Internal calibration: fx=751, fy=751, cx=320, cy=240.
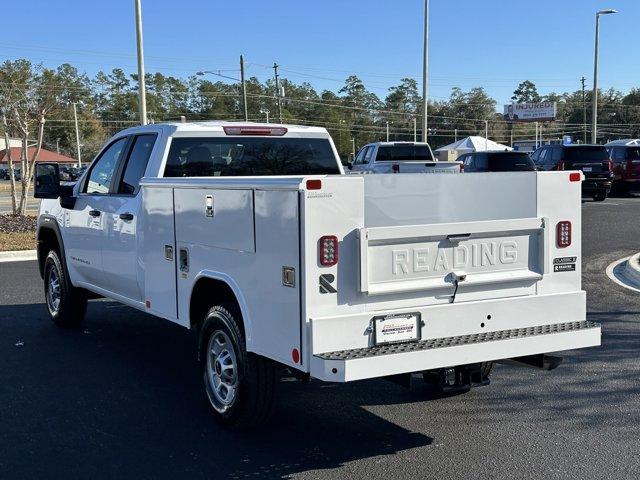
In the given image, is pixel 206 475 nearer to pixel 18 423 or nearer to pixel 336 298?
pixel 336 298

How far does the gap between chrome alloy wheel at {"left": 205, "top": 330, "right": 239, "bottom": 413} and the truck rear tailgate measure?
1.23 m

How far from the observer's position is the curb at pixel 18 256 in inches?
547

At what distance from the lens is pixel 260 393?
4.89 meters

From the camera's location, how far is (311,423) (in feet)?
17.4

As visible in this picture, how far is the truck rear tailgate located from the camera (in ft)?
14.4

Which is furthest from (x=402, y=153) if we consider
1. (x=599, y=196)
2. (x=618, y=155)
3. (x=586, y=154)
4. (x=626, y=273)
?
(x=626, y=273)

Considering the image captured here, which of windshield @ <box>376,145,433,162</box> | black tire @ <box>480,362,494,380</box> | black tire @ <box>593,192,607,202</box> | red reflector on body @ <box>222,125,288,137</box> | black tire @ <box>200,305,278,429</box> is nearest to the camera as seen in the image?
black tire @ <box>200,305,278,429</box>

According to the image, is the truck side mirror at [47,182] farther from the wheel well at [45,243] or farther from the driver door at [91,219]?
the wheel well at [45,243]

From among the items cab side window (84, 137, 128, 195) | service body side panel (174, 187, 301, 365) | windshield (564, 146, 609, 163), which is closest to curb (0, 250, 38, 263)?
cab side window (84, 137, 128, 195)

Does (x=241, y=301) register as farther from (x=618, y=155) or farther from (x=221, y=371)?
(x=618, y=155)

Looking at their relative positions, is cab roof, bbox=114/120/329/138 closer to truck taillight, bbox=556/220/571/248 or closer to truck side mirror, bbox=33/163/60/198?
truck side mirror, bbox=33/163/60/198

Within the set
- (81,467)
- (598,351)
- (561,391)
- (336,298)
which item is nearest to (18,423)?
(81,467)

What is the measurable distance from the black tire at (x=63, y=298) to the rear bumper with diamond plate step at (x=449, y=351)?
15.3ft

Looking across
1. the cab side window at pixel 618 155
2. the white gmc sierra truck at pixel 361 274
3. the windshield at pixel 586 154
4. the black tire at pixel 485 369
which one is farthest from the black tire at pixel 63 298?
the cab side window at pixel 618 155
